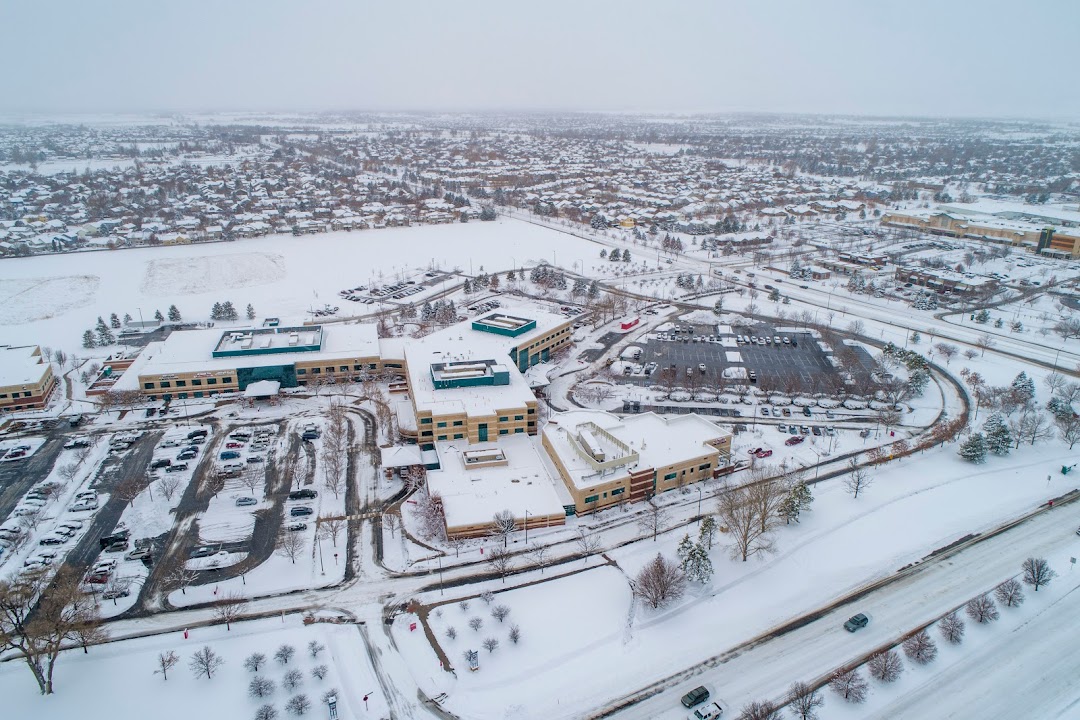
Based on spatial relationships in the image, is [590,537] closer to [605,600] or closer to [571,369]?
[605,600]

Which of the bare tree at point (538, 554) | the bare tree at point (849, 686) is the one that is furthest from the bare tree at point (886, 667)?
the bare tree at point (538, 554)

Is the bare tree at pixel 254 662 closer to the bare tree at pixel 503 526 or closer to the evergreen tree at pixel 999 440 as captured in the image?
the bare tree at pixel 503 526

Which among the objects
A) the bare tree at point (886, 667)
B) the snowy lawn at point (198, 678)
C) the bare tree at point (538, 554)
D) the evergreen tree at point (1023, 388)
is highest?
the evergreen tree at point (1023, 388)

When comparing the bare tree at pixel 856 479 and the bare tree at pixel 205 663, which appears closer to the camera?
the bare tree at pixel 205 663

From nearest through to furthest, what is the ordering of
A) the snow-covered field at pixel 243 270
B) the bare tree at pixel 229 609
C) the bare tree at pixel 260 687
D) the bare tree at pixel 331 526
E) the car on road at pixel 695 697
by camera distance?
1. the car on road at pixel 695 697
2. the bare tree at pixel 260 687
3. the bare tree at pixel 229 609
4. the bare tree at pixel 331 526
5. the snow-covered field at pixel 243 270

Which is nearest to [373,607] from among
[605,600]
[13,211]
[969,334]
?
[605,600]

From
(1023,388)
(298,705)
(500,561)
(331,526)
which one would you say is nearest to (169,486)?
(331,526)
